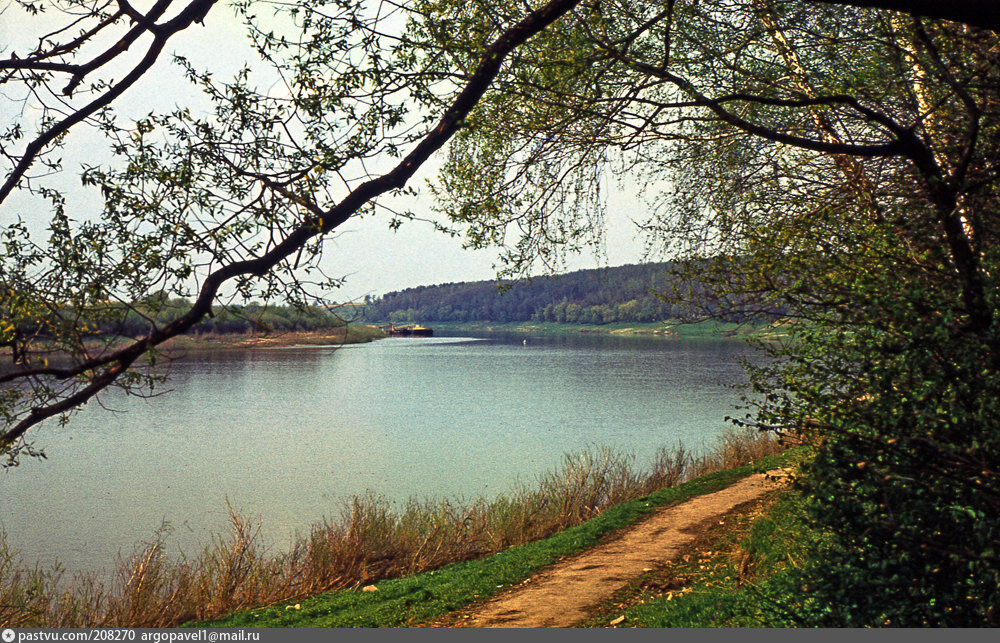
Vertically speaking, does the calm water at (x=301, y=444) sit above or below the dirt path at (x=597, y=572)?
below

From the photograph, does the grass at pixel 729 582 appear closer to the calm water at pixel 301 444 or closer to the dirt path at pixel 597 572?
the dirt path at pixel 597 572

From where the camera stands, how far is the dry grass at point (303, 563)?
864cm

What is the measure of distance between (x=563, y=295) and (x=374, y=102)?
9350cm

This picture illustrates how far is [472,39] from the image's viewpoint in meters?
5.86

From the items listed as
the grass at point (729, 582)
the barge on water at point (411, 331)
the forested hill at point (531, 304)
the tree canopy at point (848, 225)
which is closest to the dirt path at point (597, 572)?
the grass at point (729, 582)

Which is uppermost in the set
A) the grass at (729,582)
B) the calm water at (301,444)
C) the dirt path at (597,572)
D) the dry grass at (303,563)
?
the grass at (729,582)

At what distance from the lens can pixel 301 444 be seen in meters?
24.2

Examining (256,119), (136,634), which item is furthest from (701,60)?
(136,634)

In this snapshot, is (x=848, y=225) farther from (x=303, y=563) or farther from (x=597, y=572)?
(x=303, y=563)

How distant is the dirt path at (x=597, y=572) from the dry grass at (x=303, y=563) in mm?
2245

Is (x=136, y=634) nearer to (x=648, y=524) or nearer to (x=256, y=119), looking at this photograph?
(x=256, y=119)

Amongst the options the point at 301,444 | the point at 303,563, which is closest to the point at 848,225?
the point at 303,563

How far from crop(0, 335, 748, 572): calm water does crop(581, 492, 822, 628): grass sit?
5.78 ft

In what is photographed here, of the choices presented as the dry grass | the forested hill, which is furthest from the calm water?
the forested hill
